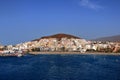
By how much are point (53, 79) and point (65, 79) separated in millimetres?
1646

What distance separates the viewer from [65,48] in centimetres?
18700

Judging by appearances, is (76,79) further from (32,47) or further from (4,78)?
(32,47)

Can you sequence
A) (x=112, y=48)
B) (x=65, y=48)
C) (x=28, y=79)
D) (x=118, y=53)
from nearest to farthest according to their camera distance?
(x=28, y=79), (x=118, y=53), (x=112, y=48), (x=65, y=48)

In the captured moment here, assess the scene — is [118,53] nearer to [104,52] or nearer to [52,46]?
[104,52]

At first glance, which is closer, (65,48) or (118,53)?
(118,53)

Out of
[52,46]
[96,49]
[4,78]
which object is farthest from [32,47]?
[4,78]

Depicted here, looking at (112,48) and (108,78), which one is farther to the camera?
(112,48)

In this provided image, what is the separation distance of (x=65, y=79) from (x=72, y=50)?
463ft

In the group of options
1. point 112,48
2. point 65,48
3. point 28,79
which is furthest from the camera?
point 65,48

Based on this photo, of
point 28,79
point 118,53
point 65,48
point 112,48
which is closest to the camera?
point 28,79

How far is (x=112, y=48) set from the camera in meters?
176

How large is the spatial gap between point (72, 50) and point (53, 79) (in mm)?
140592

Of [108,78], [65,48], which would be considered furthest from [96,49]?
[108,78]

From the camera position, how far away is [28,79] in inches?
1515
